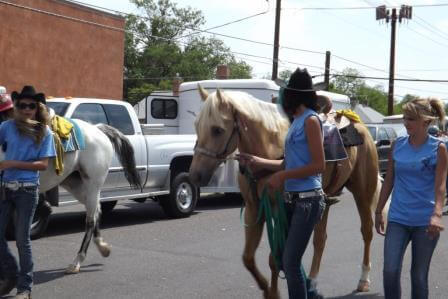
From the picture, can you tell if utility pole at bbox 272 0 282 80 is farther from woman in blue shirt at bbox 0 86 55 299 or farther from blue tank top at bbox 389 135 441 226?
blue tank top at bbox 389 135 441 226

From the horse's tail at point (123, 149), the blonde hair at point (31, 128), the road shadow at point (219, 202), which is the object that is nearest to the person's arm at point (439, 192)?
the blonde hair at point (31, 128)

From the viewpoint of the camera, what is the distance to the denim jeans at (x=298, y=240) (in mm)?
4469

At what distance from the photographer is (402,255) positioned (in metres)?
4.67

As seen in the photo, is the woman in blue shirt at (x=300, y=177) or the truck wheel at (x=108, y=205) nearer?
the woman in blue shirt at (x=300, y=177)

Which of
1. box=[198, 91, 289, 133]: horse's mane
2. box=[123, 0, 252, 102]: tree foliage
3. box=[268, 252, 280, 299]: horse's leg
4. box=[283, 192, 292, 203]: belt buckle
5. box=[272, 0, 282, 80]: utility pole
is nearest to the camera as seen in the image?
box=[283, 192, 292, 203]: belt buckle

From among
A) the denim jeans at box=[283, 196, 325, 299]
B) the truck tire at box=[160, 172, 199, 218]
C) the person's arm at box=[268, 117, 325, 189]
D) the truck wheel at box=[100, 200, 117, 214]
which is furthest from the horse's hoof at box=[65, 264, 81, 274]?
the truck wheel at box=[100, 200, 117, 214]

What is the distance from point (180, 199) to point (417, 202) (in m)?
7.78

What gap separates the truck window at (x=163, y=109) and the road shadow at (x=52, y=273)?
872 cm

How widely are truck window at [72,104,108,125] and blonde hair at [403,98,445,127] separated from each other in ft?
21.2

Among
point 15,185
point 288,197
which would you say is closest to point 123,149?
point 15,185

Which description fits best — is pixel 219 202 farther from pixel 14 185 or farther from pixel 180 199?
pixel 14 185

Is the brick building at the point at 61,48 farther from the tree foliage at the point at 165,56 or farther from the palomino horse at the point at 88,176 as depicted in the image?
the tree foliage at the point at 165,56

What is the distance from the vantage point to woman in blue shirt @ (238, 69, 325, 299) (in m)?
4.38

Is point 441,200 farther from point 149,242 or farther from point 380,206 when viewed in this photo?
point 149,242
